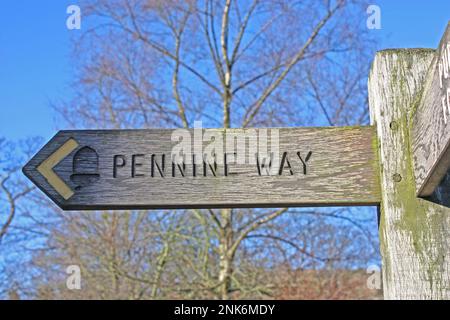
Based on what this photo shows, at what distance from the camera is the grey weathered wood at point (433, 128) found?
1.38 m

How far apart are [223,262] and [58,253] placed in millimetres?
2660

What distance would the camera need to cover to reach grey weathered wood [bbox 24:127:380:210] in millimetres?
1714

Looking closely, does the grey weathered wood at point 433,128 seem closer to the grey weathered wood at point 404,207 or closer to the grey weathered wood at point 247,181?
the grey weathered wood at point 404,207

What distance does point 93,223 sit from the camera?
9.34 metres

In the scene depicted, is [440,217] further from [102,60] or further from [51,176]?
[102,60]

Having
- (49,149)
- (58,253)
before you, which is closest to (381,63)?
(49,149)

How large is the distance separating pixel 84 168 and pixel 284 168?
0.58m

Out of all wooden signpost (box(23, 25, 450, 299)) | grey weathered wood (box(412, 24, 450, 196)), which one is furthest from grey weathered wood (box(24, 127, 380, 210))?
grey weathered wood (box(412, 24, 450, 196))

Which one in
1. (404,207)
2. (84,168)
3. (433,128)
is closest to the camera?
(433,128)

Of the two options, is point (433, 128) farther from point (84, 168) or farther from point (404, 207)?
point (84, 168)

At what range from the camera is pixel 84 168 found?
1783 mm

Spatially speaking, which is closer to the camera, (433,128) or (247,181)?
(433,128)

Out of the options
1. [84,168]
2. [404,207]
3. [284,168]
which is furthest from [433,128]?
[84,168]

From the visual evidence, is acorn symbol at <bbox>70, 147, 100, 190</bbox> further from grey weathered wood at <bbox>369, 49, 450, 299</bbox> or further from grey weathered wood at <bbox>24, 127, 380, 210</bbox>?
grey weathered wood at <bbox>369, 49, 450, 299</bbox>
